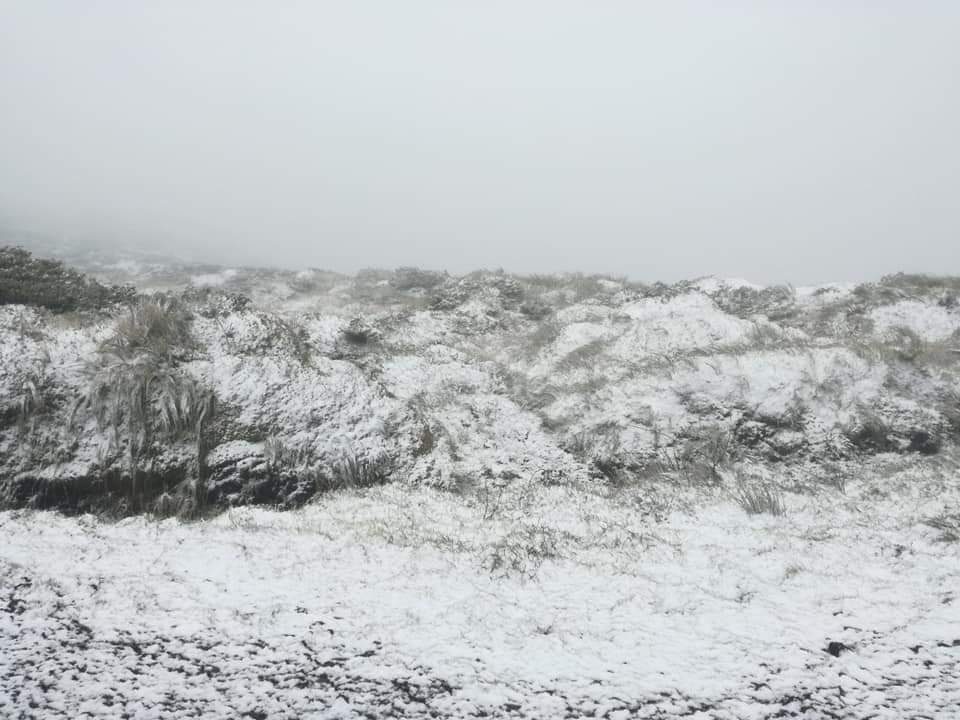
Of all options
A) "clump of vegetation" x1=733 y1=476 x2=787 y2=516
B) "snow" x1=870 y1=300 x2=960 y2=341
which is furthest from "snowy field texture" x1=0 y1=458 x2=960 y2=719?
"snow" x1=870 y1=300 x2=960 y2=341

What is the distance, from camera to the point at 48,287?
13398 millimetres

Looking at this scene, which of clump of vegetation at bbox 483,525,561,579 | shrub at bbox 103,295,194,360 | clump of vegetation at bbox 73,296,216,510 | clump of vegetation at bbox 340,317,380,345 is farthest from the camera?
clump of vegetation at bbox 340,317,380,345

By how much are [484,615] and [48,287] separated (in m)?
13.8

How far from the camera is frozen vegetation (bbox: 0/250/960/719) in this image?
5.32 metres

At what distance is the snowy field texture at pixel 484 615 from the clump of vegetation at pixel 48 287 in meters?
6.65

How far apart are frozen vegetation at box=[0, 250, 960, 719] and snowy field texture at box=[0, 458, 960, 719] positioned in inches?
1.4

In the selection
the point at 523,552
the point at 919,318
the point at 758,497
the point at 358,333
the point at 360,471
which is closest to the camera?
the point at 523,552

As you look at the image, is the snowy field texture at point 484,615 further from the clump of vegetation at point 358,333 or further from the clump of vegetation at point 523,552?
the clump of vegetation at point 358,333

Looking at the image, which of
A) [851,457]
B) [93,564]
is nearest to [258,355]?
[93,564]

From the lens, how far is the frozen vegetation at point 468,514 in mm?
5316

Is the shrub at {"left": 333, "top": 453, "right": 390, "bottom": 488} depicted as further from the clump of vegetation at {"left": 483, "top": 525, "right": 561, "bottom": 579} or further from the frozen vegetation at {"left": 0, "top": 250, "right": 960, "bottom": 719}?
the clump of vegetation at {"left": 483, "top": 525, "right": 561, "bottom": 579}

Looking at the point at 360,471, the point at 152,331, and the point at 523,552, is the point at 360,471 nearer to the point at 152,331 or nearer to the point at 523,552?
the point at 523,552

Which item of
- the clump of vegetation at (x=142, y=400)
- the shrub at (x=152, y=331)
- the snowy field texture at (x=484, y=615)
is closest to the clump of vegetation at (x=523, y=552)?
the snowy field texture at (x=484, y=615)

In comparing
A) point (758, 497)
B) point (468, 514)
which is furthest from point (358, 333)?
point (758, 497)
